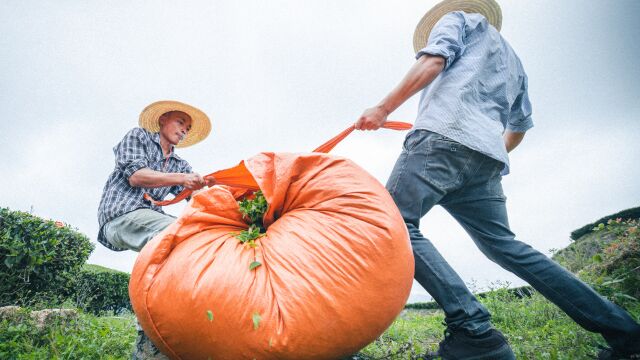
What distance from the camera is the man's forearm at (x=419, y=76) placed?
1707 millimetres

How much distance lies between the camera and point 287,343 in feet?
3.76

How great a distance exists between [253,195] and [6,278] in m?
4.10

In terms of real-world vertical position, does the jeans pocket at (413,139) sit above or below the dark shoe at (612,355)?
above

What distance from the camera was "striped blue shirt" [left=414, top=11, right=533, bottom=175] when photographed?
1.70 meters

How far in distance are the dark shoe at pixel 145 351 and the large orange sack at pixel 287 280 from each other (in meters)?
0.40

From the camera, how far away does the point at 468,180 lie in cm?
178

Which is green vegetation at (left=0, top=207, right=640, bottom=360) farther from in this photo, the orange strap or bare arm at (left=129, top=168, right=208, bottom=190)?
bare arm at (left=129, top=168, right=208, bottom=190)

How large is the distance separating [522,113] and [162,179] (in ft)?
7.84

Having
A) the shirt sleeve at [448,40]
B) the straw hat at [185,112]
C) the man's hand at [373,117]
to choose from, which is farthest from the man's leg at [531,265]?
the straw hat at [185,112]

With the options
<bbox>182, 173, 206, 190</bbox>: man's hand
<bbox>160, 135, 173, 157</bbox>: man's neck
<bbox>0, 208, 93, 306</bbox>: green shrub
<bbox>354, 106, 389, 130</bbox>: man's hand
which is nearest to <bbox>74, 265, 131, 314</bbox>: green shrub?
<bbox>0, 208, 93, 306</bbox>: green shrub

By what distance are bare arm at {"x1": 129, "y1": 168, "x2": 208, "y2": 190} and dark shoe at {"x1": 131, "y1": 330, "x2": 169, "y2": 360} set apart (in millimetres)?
976

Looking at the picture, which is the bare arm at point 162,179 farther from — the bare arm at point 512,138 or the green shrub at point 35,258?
the green shrub at point 35,258

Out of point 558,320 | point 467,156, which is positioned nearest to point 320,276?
point 467,156

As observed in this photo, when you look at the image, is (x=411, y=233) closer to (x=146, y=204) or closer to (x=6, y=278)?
(x=146, y=204)
